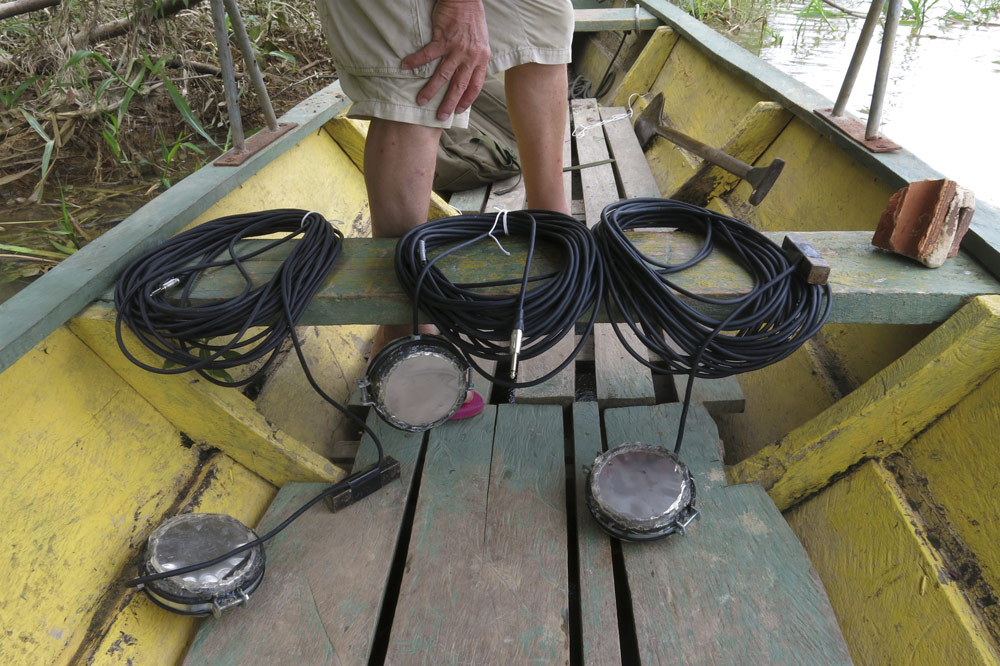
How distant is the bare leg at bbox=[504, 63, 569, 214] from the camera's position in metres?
1.70

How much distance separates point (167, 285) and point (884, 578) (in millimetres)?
1464

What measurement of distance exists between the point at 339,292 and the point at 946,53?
6.07 m

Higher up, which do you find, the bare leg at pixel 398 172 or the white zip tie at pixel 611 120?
the bare leg at pixel 398 172

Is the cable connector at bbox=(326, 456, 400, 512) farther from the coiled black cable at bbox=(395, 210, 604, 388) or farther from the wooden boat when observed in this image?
the coiled black cable at bbox=(395, 210, 604, 388)

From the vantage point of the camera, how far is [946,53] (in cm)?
530

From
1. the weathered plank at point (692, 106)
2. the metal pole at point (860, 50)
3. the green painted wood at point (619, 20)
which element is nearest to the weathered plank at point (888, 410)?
the metal pole at point (860, 50)

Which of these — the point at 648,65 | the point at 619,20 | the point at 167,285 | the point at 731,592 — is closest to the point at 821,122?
the point at 731,592

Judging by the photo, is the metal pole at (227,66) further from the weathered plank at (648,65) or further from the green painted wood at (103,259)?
the weathered plank at (648,65)

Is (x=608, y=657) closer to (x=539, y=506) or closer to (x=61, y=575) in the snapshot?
(x=539, y=506)

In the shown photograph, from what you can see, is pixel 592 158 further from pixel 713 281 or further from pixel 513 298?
pixel 513 298

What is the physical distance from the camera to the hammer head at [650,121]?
126 inches

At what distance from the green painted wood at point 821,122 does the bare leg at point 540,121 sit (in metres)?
0.80

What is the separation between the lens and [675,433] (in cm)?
156

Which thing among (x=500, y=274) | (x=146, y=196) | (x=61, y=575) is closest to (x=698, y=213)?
(x=500, y=274)
